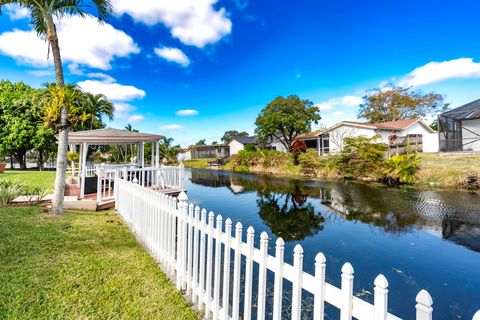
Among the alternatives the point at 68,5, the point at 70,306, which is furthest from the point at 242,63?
the point at 70,306

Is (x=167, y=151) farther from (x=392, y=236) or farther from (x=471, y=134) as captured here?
(x=392, y=236)

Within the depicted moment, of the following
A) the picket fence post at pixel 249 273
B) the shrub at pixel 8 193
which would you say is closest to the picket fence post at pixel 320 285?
the picket fence post at pixel 249 273

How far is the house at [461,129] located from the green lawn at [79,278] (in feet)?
76.9

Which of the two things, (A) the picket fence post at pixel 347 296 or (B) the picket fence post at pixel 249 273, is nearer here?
(A) the picket fence post at pixel 347 296

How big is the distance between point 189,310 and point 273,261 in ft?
4.73

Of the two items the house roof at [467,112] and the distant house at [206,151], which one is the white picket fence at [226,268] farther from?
the distant house at [206,151]

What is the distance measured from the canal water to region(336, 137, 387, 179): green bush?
5.60m

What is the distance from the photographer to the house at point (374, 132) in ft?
80.2

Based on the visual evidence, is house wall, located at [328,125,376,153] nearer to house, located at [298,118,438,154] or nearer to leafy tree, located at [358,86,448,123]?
house, located at [298,118,438,154]

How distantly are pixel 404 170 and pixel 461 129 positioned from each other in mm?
9329

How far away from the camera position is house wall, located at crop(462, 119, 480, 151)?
18.5m

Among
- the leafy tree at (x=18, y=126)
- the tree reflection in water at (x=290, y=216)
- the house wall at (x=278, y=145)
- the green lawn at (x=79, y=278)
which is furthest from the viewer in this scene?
the house wall at (x=278, y=145)

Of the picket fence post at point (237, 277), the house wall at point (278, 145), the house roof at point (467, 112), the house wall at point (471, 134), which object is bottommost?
the picket fence post at point (237, 277)

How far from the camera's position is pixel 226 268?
2441mm
